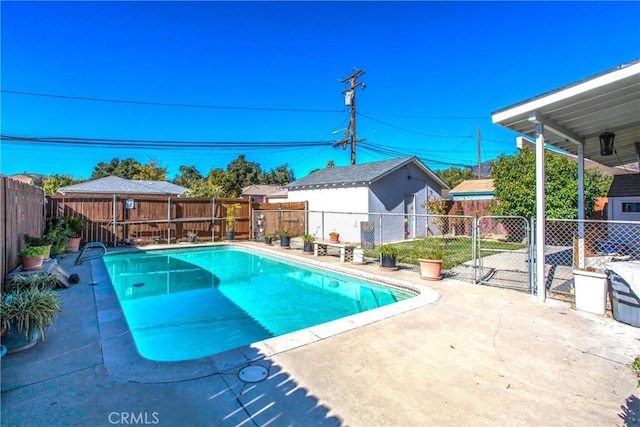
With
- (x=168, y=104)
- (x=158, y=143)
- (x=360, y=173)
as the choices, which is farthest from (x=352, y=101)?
(x=158, y=143)

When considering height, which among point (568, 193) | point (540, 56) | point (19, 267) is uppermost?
point (540, 56)

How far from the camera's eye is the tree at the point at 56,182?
3087 cm

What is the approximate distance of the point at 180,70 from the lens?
51.3 feet

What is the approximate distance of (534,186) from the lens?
40.3ft

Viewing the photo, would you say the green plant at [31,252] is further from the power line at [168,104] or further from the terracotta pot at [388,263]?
the power line at [168,104]

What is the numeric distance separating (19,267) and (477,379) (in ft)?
24.9

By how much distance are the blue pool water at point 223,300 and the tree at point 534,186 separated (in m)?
9.17

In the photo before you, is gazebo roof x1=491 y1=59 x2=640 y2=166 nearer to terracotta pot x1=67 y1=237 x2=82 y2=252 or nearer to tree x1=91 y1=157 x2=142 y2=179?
terracotta pot x1=67 y1=237 x2=82 y2=252

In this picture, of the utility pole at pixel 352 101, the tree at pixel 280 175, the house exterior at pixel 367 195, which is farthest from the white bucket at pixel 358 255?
the tree at pixel 280 175

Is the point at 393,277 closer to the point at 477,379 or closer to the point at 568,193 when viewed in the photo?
the point at 477,379

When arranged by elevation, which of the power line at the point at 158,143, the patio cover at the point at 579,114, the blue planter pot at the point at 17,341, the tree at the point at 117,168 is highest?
the tree at the point at 117,168

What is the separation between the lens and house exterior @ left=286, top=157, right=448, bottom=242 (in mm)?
13859

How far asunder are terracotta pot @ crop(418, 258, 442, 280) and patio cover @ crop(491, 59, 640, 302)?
1.93 metres

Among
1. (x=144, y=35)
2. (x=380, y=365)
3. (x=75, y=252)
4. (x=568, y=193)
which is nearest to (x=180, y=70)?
(x=144, y=35)
